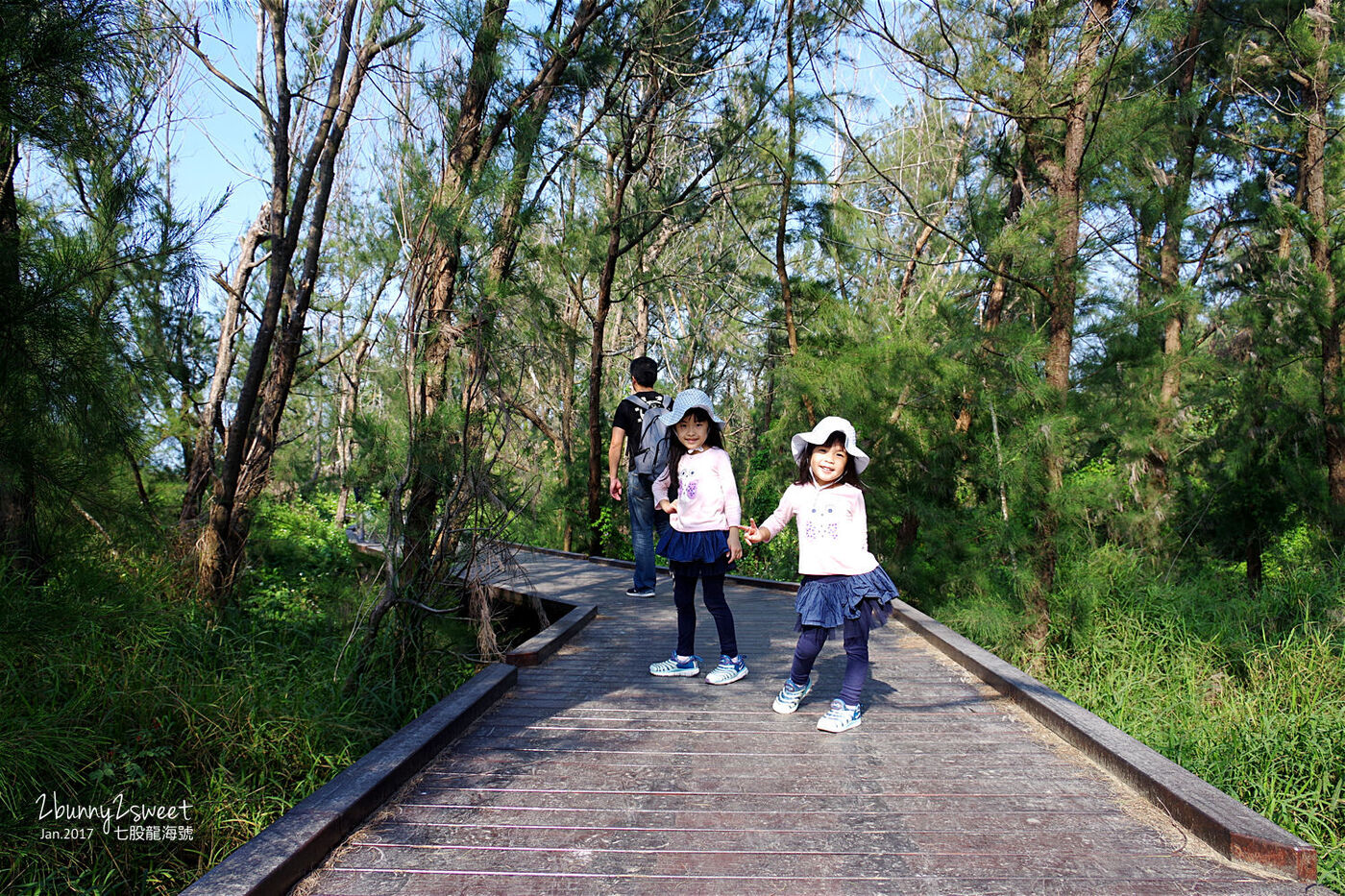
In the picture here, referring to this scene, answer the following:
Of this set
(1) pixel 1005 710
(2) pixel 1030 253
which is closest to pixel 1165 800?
(1) pixel 1005 710

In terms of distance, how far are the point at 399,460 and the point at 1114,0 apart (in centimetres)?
622

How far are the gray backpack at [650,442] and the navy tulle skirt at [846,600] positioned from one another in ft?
9.02

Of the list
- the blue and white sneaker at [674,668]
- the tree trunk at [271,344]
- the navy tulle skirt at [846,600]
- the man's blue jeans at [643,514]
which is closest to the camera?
the navy tulle skirt at [846,600]

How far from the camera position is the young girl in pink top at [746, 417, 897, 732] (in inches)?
156

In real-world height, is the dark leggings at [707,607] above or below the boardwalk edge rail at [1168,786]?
above

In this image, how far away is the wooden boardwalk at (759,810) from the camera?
2535mm

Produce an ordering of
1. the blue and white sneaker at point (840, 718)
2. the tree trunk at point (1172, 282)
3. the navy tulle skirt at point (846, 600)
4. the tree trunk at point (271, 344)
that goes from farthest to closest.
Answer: the tree trunk at point (1172, 282) → the tree trunk at point (271, 344) → the navy tulle skirt at point (846, 600) → the blue and white sneaker at point (840, 718)

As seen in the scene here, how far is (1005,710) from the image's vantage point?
4.19m

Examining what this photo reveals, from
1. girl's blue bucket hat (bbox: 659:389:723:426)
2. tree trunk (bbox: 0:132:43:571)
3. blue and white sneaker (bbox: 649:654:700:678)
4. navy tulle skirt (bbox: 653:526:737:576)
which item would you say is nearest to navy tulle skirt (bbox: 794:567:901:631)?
navy tulle skirt (bbox: 653:526:737:576)

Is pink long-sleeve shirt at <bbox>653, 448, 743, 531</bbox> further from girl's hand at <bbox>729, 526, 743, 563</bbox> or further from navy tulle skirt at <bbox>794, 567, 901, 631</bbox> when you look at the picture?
navy tulle skirt at <bbox>794, 567, 901, 631</bbox>

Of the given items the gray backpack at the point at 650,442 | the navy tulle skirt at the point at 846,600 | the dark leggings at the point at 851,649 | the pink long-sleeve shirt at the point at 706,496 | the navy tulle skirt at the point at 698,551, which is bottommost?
the dark leggings at the point at 851,649

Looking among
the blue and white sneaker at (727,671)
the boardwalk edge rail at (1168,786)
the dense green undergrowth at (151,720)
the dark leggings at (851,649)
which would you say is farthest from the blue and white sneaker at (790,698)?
the dense green undergrowth at (151,720)

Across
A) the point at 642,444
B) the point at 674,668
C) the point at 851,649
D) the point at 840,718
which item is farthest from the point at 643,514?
the point at 840,718

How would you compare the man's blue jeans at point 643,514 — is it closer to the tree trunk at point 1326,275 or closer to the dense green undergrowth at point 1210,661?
the dense green undergrowth at point 1210,661
